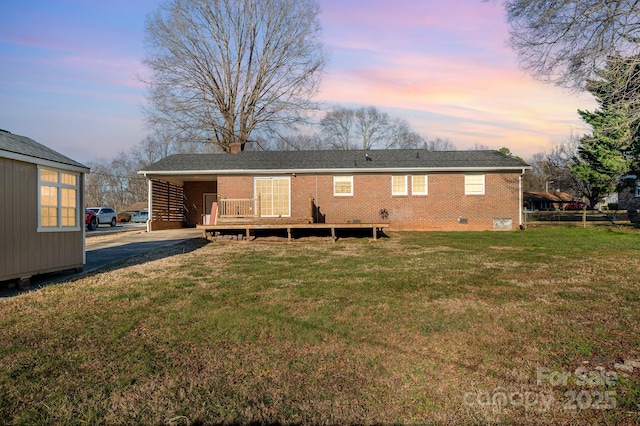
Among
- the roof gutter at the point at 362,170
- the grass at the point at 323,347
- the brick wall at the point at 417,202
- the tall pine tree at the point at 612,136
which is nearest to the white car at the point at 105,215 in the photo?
the roof gutter at the point at 362,170

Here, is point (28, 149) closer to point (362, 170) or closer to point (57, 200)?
point (57, 200)

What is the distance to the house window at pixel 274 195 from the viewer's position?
19.2 meters

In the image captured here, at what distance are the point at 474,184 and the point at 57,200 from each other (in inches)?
641

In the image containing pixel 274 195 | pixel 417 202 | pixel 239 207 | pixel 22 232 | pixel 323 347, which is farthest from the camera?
pixel 274 195

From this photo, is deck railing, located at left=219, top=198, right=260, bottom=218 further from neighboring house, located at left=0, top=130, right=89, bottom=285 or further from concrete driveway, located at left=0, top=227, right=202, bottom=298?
neighboring house, located at left=0, top=130, right=89, bottom=285

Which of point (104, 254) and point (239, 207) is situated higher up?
point (239, 207)

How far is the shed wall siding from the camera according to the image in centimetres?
762

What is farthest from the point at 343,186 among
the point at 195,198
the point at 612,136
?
the point at 612,136

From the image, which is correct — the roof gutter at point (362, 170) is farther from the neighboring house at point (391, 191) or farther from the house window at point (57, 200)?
the house window at point (57, 200)

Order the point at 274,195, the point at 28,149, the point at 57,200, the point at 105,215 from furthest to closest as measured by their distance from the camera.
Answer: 1. the point at 105,215
2. the point at 274,195
3. the point at 57,200
4. the point at 28,149

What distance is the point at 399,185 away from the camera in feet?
62.7

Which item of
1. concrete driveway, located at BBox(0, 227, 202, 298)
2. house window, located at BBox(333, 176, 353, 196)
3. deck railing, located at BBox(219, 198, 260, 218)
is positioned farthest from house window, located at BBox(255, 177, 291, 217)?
concrete driveway, located at BBox(0, 227, 202, 298)

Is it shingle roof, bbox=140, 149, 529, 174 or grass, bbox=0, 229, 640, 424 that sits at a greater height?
shingle roof, bbox=140, 149, 529, 174

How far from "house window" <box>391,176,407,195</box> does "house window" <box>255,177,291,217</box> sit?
4.80 meters
